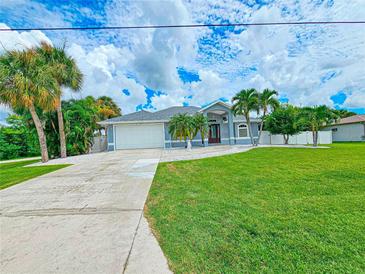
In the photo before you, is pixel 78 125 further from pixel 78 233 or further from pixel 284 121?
pixel 284 121

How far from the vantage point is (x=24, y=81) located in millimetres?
10289

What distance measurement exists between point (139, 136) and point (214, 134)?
8.59 m

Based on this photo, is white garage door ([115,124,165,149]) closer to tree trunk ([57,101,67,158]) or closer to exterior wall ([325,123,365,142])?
tree trunk ([57,101,67,158])

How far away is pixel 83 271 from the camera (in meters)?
1.97

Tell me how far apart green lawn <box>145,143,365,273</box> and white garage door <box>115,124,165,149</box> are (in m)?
14.0

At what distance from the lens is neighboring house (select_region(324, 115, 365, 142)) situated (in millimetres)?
22297

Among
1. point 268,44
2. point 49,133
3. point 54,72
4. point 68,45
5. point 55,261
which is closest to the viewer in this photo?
point 55,261

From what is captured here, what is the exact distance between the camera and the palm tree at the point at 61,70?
1271 centimetres

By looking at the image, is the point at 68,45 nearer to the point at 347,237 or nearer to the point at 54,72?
the point at 54,72

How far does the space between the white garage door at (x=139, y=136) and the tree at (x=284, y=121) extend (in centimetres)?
1208

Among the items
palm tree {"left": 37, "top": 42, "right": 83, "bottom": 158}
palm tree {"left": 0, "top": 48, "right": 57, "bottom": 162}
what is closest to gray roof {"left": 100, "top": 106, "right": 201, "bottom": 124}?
palm tree {"left": 37, "top": 42, "right": 83, "bottom": 158}

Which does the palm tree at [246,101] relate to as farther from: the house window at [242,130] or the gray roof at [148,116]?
the gray roof at [148,116]

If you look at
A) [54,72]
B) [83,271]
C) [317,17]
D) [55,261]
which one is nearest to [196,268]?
[83,271]

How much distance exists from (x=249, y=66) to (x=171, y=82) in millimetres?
11067
